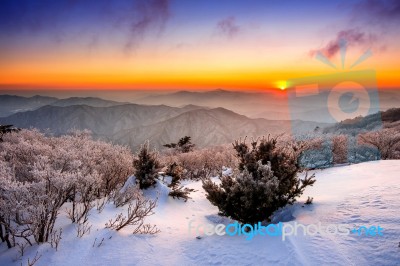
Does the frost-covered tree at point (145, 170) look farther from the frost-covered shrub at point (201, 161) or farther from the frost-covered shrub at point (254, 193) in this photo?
the frost-covered shrub at point (201, 161)

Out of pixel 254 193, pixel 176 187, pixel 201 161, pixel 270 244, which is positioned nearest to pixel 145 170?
pixel 176 187

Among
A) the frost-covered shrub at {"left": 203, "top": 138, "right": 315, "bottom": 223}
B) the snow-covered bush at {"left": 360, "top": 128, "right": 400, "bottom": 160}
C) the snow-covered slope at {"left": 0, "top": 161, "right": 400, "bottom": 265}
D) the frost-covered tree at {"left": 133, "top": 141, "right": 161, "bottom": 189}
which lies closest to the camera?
the snow-covered slope at {"left": 0, "top": 161, "right": 400, "bottom": 265}

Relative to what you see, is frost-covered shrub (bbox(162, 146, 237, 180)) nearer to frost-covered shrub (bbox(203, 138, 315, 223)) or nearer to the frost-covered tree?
the frost-covered tree

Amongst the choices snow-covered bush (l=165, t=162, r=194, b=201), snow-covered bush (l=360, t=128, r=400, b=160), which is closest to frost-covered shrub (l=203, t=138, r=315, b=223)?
snow-covered bush (l=165, t=162, r=194, b=201)

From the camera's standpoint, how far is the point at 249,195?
7.17 meters

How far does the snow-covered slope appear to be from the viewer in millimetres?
5203

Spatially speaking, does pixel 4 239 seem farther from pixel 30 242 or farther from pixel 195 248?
pixel 195 248

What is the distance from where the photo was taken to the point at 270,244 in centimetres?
607

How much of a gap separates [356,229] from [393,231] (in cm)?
71

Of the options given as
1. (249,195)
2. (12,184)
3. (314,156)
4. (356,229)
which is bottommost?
(314,156)

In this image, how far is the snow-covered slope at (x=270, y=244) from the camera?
5203 mm

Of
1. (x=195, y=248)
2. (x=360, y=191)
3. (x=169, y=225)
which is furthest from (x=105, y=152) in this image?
(x=360, y=191)

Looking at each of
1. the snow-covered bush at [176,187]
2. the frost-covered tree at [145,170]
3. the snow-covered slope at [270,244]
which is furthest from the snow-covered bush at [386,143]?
the frost-covered tree at [145,170]

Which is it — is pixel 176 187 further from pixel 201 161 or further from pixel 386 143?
pixel 201 161
